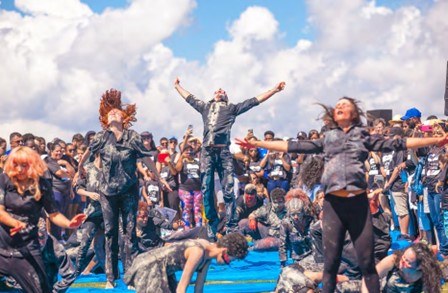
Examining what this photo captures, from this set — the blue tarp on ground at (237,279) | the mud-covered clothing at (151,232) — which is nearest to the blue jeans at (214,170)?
the blue tarp on ground at (237,279)

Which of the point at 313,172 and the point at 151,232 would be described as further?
the point at 313,172

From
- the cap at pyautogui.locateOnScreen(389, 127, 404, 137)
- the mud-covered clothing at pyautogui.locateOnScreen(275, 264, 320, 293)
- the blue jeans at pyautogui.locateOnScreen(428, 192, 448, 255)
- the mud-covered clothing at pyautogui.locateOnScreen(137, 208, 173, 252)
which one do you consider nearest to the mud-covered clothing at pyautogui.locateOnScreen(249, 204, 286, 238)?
the cap at pyautogui.locateOnScreen(389, 127, 404, 137)

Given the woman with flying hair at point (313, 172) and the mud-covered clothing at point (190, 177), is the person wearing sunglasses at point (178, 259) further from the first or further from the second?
the mud-covered clothing at point (190, 177)

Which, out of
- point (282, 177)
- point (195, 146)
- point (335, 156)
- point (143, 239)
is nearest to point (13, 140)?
point (143, 239)

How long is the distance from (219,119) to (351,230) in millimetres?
6642

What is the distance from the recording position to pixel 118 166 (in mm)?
9953

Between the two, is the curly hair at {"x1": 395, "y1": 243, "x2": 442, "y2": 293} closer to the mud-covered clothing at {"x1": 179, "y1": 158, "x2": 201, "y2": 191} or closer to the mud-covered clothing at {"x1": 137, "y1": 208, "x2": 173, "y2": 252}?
the mud-covered clothing at {"x1": 137, "y1": 208, "x2": 173, "y2": 252}

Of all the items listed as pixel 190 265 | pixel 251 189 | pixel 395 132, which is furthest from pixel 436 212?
pixel 190 265

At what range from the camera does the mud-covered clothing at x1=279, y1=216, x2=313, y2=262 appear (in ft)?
36.4

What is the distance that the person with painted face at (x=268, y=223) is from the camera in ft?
45.1

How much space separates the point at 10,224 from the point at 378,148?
3224 mm

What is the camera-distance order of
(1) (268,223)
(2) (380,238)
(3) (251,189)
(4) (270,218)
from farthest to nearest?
(3) (251,189), (1) (268,223), (4) (270,218), (2) (380,238)

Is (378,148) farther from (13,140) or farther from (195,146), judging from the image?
(195,146)

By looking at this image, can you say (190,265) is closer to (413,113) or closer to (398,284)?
(398,284)
